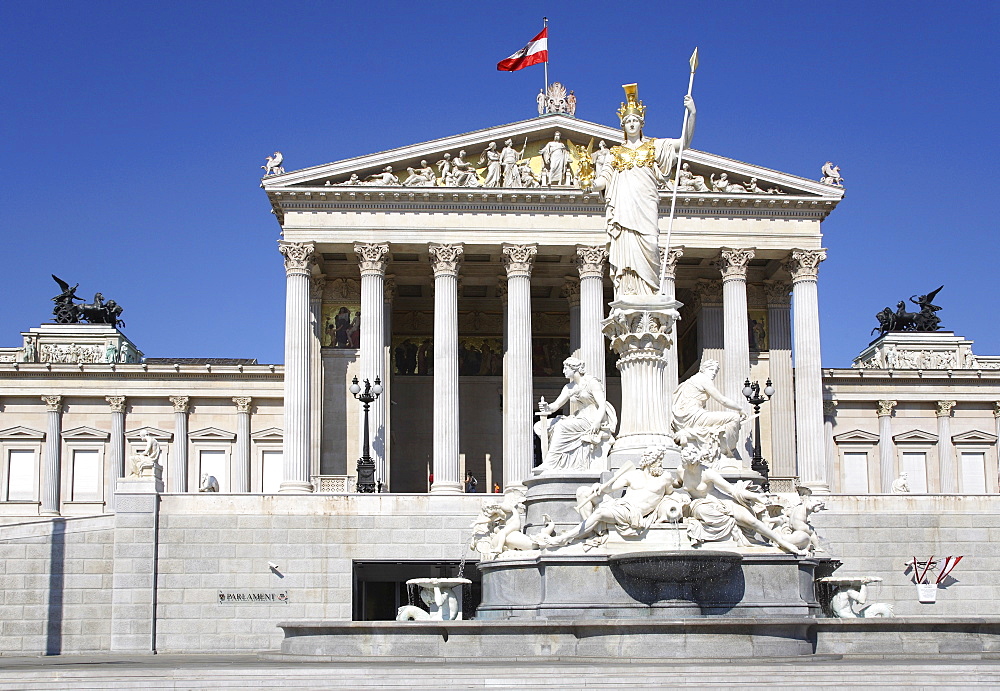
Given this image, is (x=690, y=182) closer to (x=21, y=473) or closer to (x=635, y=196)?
(x=635, y=196)

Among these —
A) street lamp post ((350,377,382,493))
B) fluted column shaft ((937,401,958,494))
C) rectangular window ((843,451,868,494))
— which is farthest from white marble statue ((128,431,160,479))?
fluted column shaft ((937,401,958,494))

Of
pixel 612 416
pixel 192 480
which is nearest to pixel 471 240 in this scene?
pixel 192 480

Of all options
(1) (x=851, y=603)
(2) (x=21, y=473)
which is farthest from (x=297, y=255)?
(1) (x=851, y=603)

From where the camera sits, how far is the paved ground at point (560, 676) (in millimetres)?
14023

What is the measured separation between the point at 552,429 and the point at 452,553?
658 inches

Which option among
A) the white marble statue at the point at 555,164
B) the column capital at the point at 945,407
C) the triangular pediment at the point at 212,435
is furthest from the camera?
the triangular pediment at the point at 212,435

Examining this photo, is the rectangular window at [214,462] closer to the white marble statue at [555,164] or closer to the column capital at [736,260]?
the white marble statue at [555,164]

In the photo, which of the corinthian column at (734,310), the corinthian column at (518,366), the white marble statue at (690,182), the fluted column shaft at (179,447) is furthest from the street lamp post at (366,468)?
the fluted column shaft at (179,447)

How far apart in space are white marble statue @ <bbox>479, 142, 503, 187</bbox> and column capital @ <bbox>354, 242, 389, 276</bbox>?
5.02 m

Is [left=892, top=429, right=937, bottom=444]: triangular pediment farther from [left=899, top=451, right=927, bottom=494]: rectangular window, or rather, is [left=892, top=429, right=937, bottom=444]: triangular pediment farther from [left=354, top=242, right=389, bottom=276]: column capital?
[left=354, top=242, right=389, bottom=276]: column capital

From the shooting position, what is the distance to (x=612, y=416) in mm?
23391

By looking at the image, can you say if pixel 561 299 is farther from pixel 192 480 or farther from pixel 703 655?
pixel 703 655

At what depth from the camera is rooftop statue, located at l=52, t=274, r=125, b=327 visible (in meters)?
74.1

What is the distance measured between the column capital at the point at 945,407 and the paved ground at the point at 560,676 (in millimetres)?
51043
